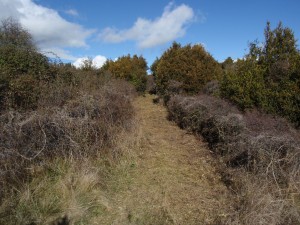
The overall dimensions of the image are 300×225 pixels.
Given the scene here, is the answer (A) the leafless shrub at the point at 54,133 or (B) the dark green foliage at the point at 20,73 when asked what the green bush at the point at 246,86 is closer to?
(A) the leafless shrub at the point at 54,133

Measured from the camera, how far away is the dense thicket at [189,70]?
13594 millimetres

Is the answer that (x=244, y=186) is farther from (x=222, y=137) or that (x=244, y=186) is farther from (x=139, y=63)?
(x=139, y=63)

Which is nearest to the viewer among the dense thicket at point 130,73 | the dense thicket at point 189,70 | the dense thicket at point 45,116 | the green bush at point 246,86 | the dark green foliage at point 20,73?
the dense thicket at point 45,116

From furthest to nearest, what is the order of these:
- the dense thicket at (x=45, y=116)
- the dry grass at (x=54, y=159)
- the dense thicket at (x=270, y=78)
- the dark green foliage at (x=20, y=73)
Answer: the dense thicket at (x=270, y=78)
the dark green foliage at (x=20, y=73)
the dense thicket at (x=45, y=116)
the dry grass at (x=54, y=159)

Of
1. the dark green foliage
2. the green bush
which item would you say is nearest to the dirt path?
the green bush

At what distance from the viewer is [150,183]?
5.95 meters

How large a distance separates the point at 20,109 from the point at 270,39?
7.56 m

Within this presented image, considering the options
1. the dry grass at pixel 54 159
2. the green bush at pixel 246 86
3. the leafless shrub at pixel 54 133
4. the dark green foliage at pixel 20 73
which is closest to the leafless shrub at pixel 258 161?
the green bush at pixel 246 86

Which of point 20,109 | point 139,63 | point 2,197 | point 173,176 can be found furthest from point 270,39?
point 139,63

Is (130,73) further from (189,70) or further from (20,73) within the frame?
(20,73)

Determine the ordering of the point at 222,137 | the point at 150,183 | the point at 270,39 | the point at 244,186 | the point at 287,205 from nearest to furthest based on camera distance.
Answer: the point at 287,205 < the point at 244,186 < the point at 150,183 < the point at 222,137 < the point at 270,39

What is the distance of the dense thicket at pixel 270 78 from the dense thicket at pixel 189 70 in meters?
2.77

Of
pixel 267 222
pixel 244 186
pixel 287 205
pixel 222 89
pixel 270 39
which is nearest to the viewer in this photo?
pixel 267 222

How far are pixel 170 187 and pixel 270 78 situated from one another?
5.32 m
